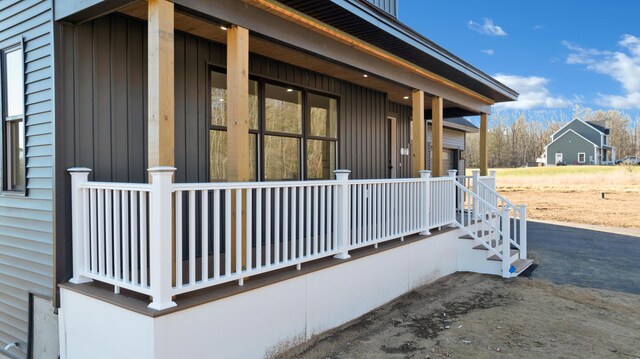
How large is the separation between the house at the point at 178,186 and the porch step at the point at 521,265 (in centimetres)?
152

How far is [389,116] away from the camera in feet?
30.9

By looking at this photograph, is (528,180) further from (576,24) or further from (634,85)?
(634,85)

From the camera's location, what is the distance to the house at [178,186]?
3127 millimetres

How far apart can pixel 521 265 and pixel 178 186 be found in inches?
244

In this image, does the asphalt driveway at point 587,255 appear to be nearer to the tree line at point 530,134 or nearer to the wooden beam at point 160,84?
the wooden beam at point 160,84

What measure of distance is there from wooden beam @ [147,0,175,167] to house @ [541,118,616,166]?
52.8m

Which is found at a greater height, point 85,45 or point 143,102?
point 85,45

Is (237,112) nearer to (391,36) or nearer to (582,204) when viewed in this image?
(391,36)

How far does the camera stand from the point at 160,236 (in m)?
2.81

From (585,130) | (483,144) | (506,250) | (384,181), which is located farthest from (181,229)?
(585,130)

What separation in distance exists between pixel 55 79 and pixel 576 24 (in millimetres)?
50349

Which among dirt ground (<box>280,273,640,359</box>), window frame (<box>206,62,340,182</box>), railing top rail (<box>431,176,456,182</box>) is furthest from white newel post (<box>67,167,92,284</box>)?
railing top rail (<box>431,176,456,182</box>)

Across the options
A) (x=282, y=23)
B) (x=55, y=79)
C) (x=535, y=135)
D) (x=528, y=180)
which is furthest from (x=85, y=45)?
(x=535, y=135)

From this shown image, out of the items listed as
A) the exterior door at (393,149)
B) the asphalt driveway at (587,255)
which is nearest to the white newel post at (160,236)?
the asphalt driveway at (587,255)
